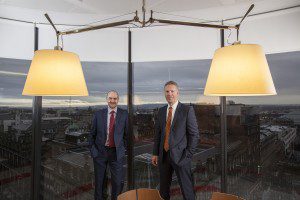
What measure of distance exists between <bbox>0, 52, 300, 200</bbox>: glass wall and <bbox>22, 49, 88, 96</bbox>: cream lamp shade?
2.27 metres

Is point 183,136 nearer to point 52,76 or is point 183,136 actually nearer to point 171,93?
point 171,93

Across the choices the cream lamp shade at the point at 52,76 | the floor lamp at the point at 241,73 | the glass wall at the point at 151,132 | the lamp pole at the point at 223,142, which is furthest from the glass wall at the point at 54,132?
the floor lamp at the point at 241,73

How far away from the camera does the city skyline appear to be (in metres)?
3.50

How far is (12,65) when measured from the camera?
12.9 feet

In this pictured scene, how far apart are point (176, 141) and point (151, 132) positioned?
127 cm

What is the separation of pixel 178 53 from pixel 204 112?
1101mm

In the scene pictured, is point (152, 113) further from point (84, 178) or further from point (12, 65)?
point (12, 65)

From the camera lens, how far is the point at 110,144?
3.60 metres

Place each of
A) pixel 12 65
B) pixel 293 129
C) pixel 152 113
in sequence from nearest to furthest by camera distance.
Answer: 1. pixel 293 129
2. pixel 12 65
3. pixel 152 113

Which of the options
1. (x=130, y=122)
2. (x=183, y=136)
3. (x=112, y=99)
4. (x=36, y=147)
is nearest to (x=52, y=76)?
(x=183, y=136)

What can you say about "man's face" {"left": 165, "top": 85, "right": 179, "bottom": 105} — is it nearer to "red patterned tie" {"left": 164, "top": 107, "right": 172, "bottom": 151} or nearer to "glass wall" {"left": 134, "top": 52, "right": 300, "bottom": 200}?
"red patterned tie" {"left": 164, "top": 107, "right": 172, "bottom": 151}

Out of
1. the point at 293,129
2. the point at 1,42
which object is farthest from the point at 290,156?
the point at 1,42

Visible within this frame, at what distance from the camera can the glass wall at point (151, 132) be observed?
11.8 feet

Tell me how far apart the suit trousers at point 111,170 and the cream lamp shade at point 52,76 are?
2.24 meters
